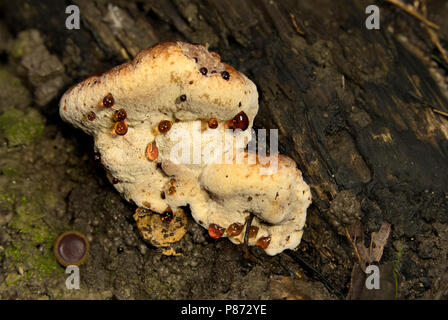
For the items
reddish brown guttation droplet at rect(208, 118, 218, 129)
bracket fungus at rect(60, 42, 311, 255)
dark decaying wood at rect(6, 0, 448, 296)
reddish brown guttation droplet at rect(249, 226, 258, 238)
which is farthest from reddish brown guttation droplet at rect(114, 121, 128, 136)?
reddish brown guttation droplet at rect(249, 226, 258, 238)

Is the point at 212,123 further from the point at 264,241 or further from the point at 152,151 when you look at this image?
the point at 264,241

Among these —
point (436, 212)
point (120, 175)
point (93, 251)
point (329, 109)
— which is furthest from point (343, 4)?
point (93, 251)

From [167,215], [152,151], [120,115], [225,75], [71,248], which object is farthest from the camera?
[71,248]

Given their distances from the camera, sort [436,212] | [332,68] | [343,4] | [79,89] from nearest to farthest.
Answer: [79,89] → [436,212] → [332,68] → [343,4]

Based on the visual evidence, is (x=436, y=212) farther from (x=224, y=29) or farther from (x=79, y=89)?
(x=79, y=89)

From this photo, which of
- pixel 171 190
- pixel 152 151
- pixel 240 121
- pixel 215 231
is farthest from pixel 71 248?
pixel 240 121

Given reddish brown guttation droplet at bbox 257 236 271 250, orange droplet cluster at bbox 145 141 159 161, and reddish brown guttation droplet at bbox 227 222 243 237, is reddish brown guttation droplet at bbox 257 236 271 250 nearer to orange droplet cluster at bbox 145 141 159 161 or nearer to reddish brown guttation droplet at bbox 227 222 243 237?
reddish brown guttation droplet at bbox 227 222 243 237
